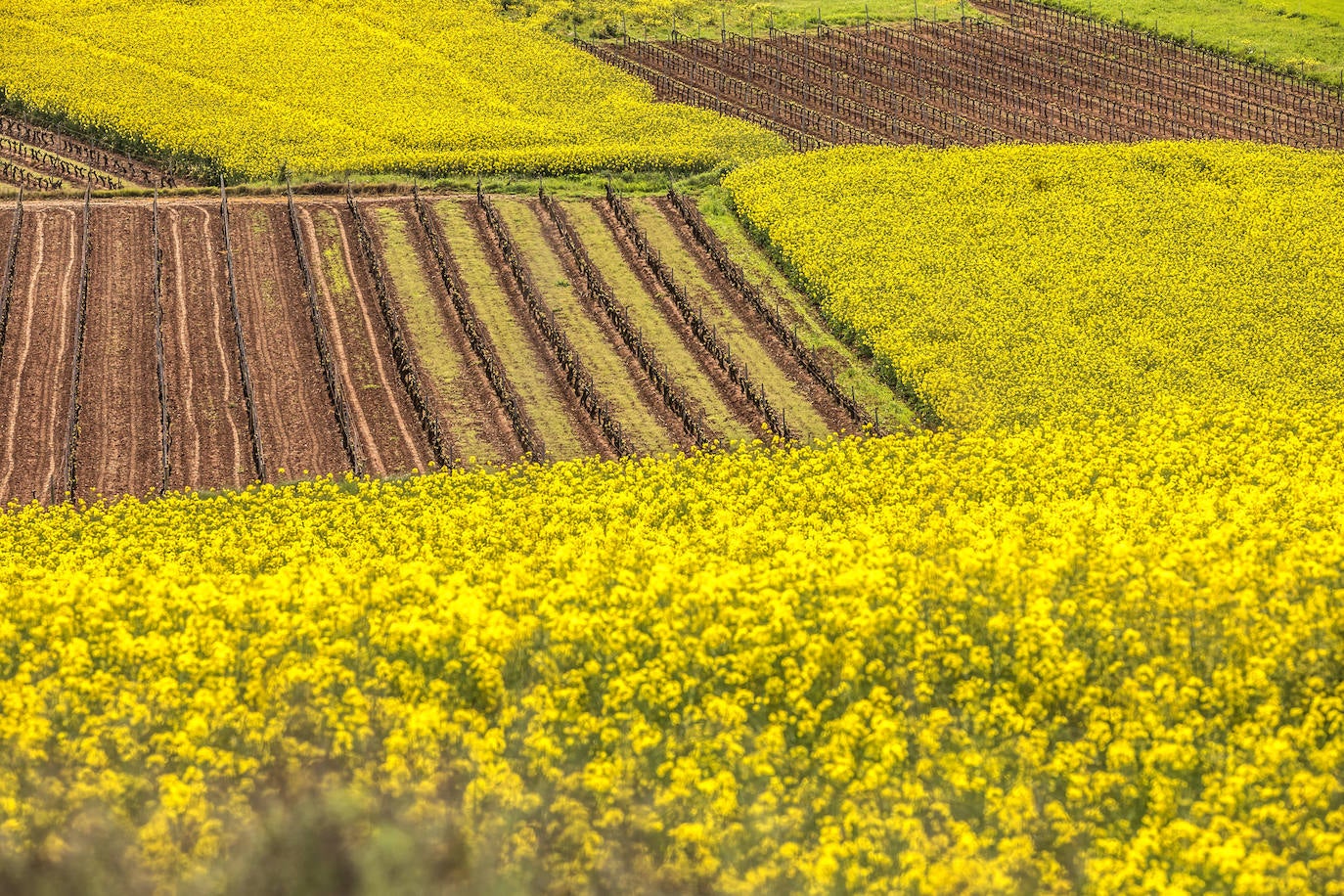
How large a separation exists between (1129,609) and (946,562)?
4.61 m

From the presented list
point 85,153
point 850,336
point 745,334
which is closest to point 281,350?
point 745,334

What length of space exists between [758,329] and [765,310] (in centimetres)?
151

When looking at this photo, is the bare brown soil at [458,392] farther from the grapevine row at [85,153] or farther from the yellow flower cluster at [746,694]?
the grapevine row at [85,153]

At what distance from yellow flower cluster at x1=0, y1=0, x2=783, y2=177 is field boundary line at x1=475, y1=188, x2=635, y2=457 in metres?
10.7

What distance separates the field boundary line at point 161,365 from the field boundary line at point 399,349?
27.5 ft

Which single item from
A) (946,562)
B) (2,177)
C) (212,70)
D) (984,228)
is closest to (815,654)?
(946,562)

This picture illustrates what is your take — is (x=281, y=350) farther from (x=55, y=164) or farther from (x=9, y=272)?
(x=55, y=164)

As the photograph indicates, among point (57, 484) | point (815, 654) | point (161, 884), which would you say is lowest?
point (57, 484)

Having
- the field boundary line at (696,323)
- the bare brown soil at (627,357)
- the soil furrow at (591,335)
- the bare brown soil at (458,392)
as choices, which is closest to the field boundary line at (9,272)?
the bare brown soil at (458,392)

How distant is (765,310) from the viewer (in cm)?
6588

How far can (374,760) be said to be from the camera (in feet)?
97.0

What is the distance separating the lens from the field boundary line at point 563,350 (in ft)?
183

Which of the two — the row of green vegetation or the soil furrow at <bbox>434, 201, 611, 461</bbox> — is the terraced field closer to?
the soil furrow at <bbox>434, 201, 611, 461</bbox>

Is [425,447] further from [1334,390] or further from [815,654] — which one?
[1334,390]
